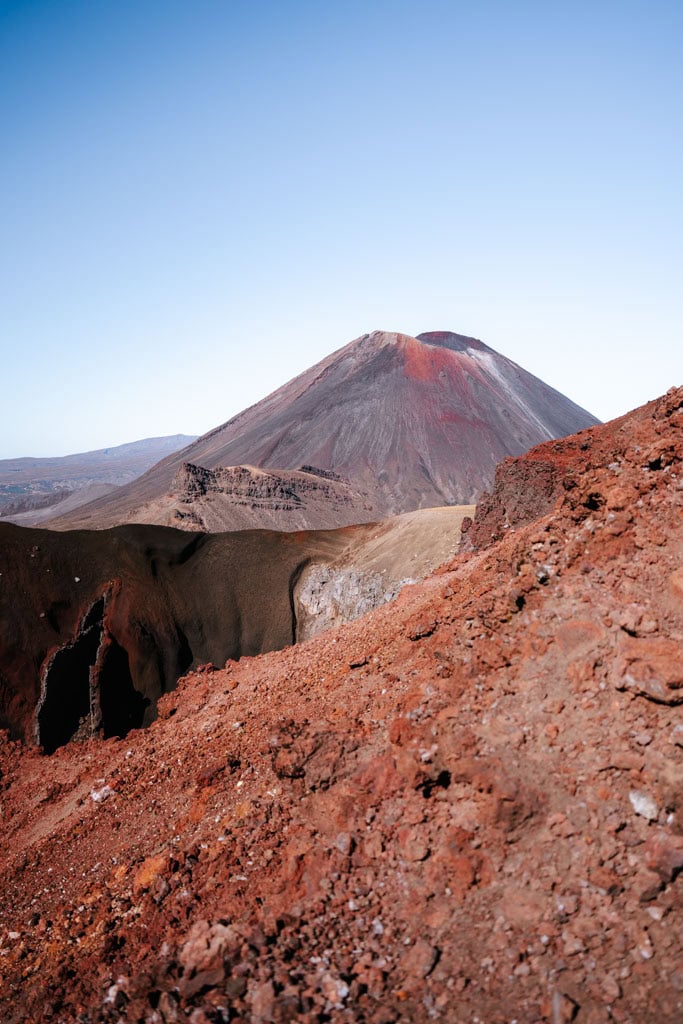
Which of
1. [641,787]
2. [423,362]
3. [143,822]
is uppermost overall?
[423,362]

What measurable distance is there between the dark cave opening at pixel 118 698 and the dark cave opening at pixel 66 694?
421mm

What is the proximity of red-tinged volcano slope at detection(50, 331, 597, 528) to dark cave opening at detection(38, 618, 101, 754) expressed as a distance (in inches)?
1661

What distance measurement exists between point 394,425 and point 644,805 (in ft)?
230

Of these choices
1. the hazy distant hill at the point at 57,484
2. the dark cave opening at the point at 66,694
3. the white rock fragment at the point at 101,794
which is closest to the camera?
the white rock fragment at the point at 101,794

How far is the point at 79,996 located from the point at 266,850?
1.78m

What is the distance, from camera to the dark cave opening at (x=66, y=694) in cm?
1434

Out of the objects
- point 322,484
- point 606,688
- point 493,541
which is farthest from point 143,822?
point 322,484

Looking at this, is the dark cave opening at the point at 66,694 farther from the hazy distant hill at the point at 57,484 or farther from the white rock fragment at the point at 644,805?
the hazy distant hill at the point at 57,484

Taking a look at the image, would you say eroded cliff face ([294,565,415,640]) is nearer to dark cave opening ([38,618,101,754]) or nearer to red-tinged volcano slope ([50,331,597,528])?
dark cave opening ([38,618,101,754])

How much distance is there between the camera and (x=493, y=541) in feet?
45.4

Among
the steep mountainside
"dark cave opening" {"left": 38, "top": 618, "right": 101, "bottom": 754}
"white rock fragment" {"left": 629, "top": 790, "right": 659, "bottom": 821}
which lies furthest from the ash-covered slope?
"white rock fragment" {"left": 629, "top": 790, "right": 659, "bottom": 821}

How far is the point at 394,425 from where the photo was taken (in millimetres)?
73000

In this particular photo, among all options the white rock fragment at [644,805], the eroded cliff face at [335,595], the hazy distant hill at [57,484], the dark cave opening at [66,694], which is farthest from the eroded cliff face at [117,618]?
the hazy distant hill at [57,484]

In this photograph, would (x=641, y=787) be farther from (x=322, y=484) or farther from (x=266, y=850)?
(x=322, y=484)
